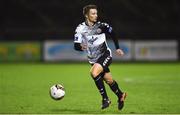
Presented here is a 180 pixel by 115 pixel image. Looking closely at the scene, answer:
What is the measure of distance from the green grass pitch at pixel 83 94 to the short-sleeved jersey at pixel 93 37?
44.9 inches

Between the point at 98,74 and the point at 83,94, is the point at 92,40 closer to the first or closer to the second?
the point at 98,74

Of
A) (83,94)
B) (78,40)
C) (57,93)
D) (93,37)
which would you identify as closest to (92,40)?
(93,37)

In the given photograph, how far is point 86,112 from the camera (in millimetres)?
9836

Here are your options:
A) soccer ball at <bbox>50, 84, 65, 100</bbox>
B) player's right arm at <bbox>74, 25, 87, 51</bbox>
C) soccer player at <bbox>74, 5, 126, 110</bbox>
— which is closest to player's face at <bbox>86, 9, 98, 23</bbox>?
soccer player at <bbox>74, 5, 126, 110</bbox>

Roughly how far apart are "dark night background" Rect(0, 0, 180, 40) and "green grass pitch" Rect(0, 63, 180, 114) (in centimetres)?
1299

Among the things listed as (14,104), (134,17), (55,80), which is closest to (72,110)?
(14,104)

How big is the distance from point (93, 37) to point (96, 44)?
0.15 metres

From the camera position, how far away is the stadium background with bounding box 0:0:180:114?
38.4 ft

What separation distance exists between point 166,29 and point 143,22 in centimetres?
335

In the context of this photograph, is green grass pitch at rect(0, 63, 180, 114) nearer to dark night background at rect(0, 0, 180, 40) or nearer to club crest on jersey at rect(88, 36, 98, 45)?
club crest on jersey at rect(88, 36, 98, 45)

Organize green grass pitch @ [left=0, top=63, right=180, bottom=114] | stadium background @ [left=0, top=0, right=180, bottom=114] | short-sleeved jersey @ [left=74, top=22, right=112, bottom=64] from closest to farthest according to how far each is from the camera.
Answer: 1. short-sleeved jersey @ [left=74, top=22, right=112, bottom=64]
2. green grass pitch @ [left=0, top=63, right=180, bottom=114]
3. stadium background @ [left=0, top=0, right=180, bottom=114]

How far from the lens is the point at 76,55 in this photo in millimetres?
28625

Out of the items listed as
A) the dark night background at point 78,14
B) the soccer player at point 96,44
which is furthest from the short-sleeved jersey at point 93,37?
the dark night background at point 78,14

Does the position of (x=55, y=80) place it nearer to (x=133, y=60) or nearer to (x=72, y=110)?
(x=72, y=110)
